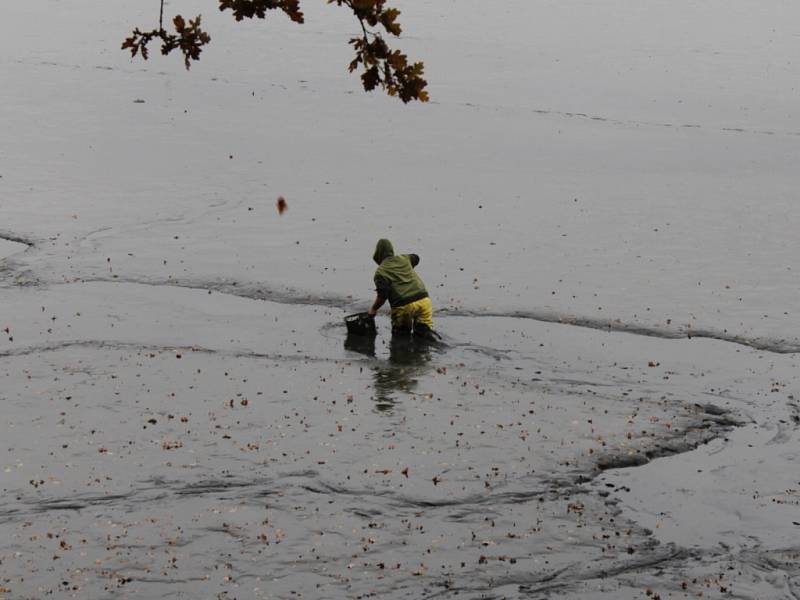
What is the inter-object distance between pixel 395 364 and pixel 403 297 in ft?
5.02

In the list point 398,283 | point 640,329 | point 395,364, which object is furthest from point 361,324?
point 640,329

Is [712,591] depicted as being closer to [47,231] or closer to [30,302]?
[30,302]

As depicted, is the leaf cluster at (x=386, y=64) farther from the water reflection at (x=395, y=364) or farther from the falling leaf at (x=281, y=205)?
the falling leaf at (x=281, y=205)

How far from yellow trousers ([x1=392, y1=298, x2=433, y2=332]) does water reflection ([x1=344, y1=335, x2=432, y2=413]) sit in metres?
0.25

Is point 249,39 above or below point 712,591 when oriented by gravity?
above

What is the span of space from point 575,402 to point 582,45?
53.4 meters

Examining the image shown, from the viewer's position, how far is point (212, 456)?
1755 centimetres

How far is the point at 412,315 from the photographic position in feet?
76.1

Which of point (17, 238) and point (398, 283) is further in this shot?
point (17, 238)

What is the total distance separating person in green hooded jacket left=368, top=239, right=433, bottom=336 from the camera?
75.8 feet

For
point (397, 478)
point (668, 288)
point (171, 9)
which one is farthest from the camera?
point (171, 9)

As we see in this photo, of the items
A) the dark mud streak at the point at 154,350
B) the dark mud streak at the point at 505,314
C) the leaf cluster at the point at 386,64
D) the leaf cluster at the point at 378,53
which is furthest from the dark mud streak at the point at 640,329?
the leaf cluster at the point at 386,64

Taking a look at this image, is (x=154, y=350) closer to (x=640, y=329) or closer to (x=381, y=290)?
(x=381, y=290)

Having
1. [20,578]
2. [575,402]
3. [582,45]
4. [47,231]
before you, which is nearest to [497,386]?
[575,402]
